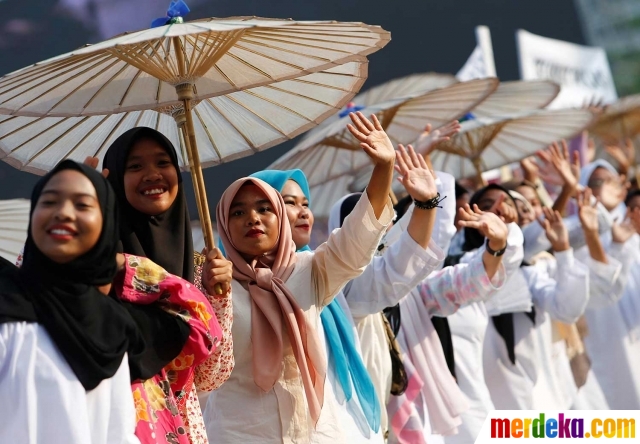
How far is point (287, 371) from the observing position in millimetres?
3174

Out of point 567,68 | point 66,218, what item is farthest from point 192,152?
point 567,68

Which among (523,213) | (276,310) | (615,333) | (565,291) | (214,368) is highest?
(523,213)

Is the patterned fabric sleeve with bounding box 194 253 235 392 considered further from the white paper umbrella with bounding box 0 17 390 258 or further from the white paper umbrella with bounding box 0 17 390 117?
the white paper umbrella with bounding box 0 17 390 117

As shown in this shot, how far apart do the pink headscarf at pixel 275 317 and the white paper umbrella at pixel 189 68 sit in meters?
0.35

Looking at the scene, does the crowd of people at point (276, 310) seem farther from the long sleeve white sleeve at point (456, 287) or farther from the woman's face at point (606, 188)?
the woman's face at point (606, 188)

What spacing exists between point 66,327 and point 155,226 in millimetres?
774

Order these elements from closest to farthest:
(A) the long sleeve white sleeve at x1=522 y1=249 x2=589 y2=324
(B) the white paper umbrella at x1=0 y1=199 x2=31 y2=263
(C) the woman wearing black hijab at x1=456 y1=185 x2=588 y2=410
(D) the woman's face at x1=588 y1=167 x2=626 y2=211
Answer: (B) the white paper umbrella at x1=0 y1=199 x2=31 y2=263
(C) the woman wearing black hijab at x1=456 y1=185 x2=588 y2=410
(A) the long sleeve white sleeve at x1=522 y1=249 x2=589 y2=324
(D) the woman's face at x1=588 y1=167 x2=626 y2=211

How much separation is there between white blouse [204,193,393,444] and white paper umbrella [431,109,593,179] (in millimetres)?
3396

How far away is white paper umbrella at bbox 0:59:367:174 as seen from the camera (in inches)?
136

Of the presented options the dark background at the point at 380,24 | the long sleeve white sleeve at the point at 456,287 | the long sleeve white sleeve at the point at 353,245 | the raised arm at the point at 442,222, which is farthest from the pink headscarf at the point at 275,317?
the dark background at the point at 380,24

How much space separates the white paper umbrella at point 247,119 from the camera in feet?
11.3

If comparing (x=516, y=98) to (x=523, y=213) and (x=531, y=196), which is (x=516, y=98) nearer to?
(x=531, y=196)

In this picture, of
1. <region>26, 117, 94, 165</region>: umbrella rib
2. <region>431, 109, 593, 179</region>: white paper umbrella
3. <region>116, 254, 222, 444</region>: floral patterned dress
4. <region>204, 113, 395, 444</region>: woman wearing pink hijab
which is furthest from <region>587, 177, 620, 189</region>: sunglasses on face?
<region>116, 254, 222, 444</region>: floral patterned dress

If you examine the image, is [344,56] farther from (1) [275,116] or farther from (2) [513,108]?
(2) [513,108]
